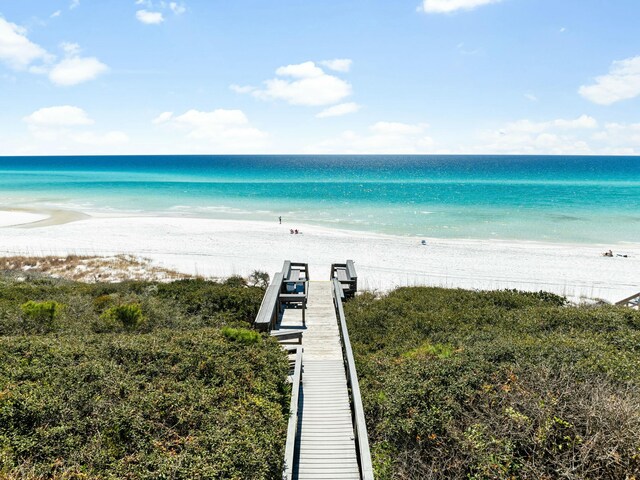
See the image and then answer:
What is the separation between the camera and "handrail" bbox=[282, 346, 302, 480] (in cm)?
632

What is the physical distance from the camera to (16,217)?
46656mm

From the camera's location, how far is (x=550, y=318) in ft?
42.9

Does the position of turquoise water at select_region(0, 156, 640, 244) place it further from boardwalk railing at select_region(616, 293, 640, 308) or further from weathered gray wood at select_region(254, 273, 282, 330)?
weathered gray wood at select_region(254, 273, 282, 330)

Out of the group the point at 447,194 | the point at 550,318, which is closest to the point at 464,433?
the point at 550,318

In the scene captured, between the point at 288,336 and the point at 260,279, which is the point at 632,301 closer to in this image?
the point at 288,336

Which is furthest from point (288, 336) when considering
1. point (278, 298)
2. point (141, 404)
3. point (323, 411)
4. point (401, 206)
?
point (401, 206)

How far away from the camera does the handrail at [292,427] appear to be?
6324mm

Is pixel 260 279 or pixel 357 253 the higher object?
pixel 357 253

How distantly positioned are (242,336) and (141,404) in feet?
11.1

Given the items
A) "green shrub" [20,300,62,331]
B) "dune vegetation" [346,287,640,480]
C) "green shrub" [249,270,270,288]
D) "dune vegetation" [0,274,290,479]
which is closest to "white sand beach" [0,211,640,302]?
"green shrub" [249,270,270,288]

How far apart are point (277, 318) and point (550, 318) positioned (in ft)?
27.7

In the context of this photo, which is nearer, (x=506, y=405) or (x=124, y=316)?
(x=506, y=405)

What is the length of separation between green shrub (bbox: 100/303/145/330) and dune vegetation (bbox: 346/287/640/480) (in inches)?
253

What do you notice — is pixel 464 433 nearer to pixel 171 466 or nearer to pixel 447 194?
pixel 171 466
